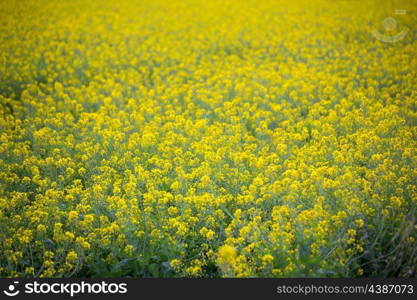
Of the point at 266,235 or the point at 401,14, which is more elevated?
the point at 401,14

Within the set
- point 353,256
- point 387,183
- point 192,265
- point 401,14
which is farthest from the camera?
point 401,14

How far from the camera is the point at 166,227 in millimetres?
4355

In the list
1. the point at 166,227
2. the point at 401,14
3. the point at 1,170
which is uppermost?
the point at 401,14

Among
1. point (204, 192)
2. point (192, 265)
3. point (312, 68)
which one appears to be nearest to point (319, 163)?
point (204, 192)

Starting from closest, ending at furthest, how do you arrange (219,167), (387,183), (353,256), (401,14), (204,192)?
1. (353,256)
2. (387,183)
3. (204,192)
4. (219,167)
5. (401,14)

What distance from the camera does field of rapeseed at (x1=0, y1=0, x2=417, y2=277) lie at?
406cm

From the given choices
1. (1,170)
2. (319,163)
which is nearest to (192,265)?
(319,163)

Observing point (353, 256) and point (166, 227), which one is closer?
point (353, 256)

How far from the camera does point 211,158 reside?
218 inches

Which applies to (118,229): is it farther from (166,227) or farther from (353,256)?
(353,256)

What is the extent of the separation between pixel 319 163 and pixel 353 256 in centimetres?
156

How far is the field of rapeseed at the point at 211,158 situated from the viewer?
4.06 metres

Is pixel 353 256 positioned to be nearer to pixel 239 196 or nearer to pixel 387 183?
pixel 387 183

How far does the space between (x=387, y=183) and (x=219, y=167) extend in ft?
6.37
